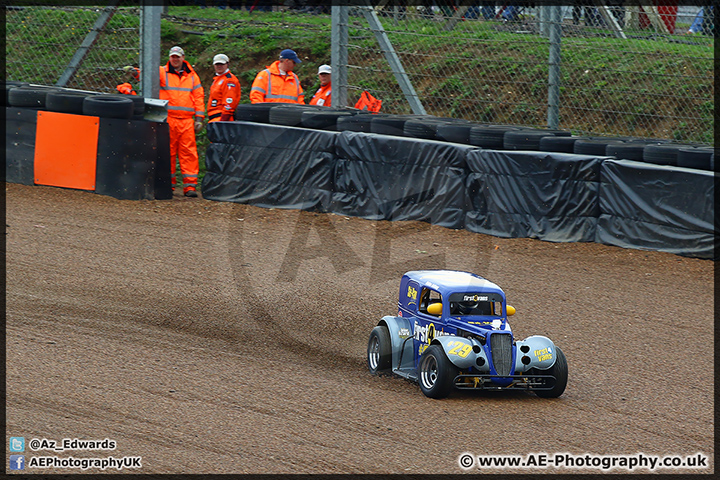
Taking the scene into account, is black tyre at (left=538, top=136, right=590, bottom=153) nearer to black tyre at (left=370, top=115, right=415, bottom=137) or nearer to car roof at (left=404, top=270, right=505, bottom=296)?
black tyre at (left=370, top=115, right=415, bottom=137)

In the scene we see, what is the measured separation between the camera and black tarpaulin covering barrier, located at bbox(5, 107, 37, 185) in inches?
521

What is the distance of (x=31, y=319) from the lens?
7.55m

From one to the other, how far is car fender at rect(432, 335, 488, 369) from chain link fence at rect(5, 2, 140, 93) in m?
10.1

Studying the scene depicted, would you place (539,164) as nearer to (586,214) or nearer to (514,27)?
(586,214)

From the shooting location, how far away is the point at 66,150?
13.1 metres

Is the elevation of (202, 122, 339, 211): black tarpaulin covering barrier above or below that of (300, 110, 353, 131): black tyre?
below

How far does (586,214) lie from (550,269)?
4.59 ft

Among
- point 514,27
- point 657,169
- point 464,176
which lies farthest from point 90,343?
point 514,27

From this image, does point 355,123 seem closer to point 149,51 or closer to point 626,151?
point 149,51

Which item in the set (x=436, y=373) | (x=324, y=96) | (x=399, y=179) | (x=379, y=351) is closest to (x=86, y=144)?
(x=324, y=96)

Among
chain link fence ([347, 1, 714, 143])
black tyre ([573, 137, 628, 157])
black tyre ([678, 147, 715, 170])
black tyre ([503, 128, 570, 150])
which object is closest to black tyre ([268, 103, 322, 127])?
chain link fence ([347, 1, 714, 143])

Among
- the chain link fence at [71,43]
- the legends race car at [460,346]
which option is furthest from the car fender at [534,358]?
the chain link fence at [71,43]

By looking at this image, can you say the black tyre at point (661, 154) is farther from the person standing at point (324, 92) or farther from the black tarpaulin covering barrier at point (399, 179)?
the person standing at point (324, 92)

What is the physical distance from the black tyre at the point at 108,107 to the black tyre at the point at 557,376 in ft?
27.9
